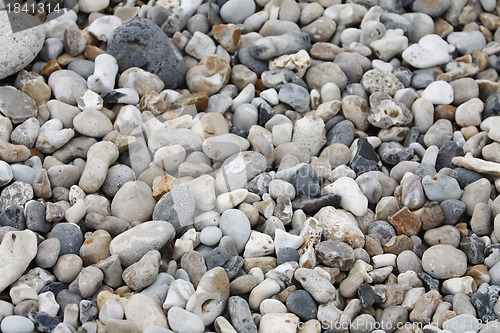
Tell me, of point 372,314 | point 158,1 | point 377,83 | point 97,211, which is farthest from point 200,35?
point 372,314

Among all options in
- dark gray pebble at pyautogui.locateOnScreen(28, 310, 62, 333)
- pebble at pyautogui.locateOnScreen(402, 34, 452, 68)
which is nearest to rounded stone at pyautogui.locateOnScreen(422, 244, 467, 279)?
pebble at pyautogui.locateOnScreen(402, 34, 452, 68)

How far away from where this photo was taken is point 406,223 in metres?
1.94

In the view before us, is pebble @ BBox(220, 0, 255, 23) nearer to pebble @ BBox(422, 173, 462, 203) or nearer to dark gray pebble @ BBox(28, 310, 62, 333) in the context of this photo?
pebble @ BBox(422, 173, 462, 203)

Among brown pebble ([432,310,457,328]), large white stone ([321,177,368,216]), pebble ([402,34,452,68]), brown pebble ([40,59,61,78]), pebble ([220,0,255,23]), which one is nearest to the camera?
brown pebble ([432,310,457,328])

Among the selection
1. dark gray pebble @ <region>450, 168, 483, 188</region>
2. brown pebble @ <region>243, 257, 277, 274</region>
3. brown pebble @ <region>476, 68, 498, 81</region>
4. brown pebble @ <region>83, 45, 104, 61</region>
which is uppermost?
brown pebble @ <region>83, 45, 104, 61</region>

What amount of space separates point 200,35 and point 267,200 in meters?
1.02

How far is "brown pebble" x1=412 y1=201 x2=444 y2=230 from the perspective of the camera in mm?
A: 1967

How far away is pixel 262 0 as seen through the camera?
2809 mm

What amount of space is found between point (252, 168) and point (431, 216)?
0.71 meters

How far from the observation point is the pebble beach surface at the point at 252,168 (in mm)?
1656

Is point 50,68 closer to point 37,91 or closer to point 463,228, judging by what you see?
point 37,91

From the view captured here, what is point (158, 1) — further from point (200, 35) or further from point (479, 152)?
point (479, 152)

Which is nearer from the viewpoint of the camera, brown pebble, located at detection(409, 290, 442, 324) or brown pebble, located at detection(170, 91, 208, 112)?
brown pebble, located at detection(409, 290, 442, 324)

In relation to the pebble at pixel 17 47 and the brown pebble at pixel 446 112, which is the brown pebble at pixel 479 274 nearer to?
the brown pebble at pixel 446 112
